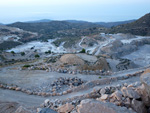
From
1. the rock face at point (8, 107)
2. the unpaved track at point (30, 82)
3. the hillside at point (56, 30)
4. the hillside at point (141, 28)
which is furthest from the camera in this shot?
the hillside at point (56, 30)

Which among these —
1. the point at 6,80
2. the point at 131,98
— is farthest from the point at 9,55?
the point at 131,98

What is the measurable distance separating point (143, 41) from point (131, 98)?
42.1 metres

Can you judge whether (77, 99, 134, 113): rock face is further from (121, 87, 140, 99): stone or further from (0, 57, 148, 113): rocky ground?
(121, 87, 140, 99): stone

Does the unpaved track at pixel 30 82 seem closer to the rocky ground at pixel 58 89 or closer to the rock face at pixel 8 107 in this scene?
the rocky ground at pixel 58 89

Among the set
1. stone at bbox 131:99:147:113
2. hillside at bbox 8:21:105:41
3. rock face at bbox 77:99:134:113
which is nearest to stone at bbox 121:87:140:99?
stone at bbox 131:99:147:113

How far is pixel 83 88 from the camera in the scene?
916 centimetres

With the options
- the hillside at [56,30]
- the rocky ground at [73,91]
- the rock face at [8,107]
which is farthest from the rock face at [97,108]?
the hillside at [56,30]

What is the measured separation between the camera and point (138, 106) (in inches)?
207

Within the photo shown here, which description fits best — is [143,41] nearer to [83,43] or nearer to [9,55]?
[83,43]

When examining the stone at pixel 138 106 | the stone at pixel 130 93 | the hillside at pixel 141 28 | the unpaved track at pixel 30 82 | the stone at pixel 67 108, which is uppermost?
the hillside at pixel 141 28

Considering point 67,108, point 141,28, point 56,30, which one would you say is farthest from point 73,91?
point 56,30

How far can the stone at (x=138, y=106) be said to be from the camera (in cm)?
518

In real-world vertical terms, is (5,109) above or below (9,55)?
above

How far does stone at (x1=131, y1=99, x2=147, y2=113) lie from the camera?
518 centimetres
